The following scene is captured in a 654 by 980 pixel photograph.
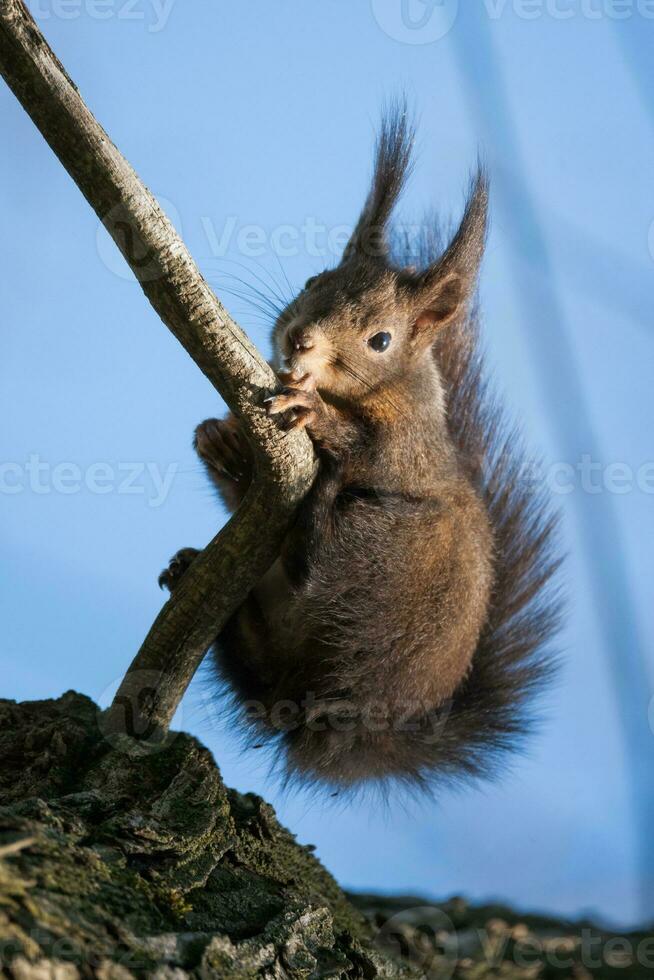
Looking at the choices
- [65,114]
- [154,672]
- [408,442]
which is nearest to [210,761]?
[154,672]

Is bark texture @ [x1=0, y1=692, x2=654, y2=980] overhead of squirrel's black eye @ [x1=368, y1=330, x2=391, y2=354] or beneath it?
beneath

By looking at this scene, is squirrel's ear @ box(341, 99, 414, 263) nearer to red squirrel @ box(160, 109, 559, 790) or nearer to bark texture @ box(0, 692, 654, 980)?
red squirrel @ box(160, 109, 559, 790)

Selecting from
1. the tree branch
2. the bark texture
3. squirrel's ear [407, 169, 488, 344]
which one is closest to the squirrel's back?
squirrel's ear [407, 169, 488, 344]

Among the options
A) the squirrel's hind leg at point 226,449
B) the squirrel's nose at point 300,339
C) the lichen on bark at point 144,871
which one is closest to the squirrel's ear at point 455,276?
the squirrel's nose at point 300,339

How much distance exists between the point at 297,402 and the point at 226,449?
0.67m

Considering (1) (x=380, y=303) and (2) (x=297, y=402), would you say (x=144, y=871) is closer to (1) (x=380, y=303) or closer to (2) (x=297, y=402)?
(2) (x=297, y=402)

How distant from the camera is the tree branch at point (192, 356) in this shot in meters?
1.87

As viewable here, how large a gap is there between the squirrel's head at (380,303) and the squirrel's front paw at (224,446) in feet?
0.97

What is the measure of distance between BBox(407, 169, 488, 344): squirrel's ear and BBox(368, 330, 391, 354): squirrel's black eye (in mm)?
135

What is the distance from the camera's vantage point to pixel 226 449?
304 cm

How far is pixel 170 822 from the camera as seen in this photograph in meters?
2.18

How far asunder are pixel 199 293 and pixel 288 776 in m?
1.50

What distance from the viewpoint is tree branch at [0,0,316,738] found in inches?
73.7

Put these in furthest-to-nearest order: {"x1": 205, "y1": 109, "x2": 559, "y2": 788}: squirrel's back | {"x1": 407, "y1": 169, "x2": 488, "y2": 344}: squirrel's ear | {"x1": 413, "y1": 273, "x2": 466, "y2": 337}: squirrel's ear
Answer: {"x1": 413, "y1": 273, "x2": 466, "y2": 337}: squirrel's ear < {"x1": 407, "y1": 169, "x2": 488, "y2": 344}: squirrel's ear < {"x1": 205, "y1": 109, "x2": 559, "y2": 788}: squirrel's back
